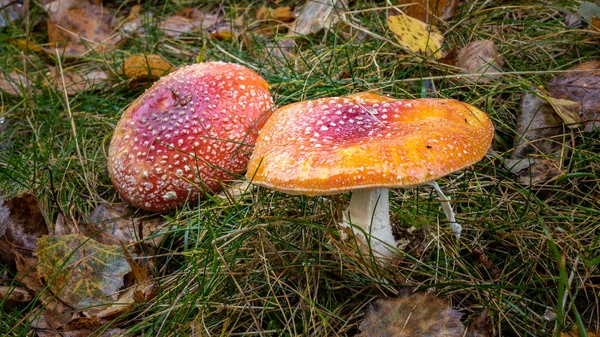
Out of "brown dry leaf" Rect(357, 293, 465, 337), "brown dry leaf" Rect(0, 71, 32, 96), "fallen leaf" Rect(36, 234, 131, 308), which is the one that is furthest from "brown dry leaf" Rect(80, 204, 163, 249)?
"brown dry leaf" Rect(0, 71, 32, 96)

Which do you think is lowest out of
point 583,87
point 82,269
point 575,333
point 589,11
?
point 82,269

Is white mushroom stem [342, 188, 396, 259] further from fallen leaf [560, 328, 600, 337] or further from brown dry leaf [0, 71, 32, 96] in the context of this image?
brown dry leaf [0, 71, 32, 96]

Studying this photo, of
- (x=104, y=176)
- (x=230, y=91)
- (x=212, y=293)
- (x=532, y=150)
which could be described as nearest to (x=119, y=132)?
(x=104, y=176)

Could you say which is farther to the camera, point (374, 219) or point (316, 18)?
point (316, 18)

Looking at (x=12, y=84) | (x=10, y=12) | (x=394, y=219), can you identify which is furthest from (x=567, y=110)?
(x=10, y=12)

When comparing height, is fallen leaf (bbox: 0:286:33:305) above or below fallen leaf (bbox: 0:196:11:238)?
below

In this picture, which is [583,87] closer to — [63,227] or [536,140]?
[536,140]

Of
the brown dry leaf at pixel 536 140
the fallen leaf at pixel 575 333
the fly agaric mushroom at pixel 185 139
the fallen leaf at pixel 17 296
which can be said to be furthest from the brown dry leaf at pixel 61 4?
the fallen leaf at pixel 575 333
